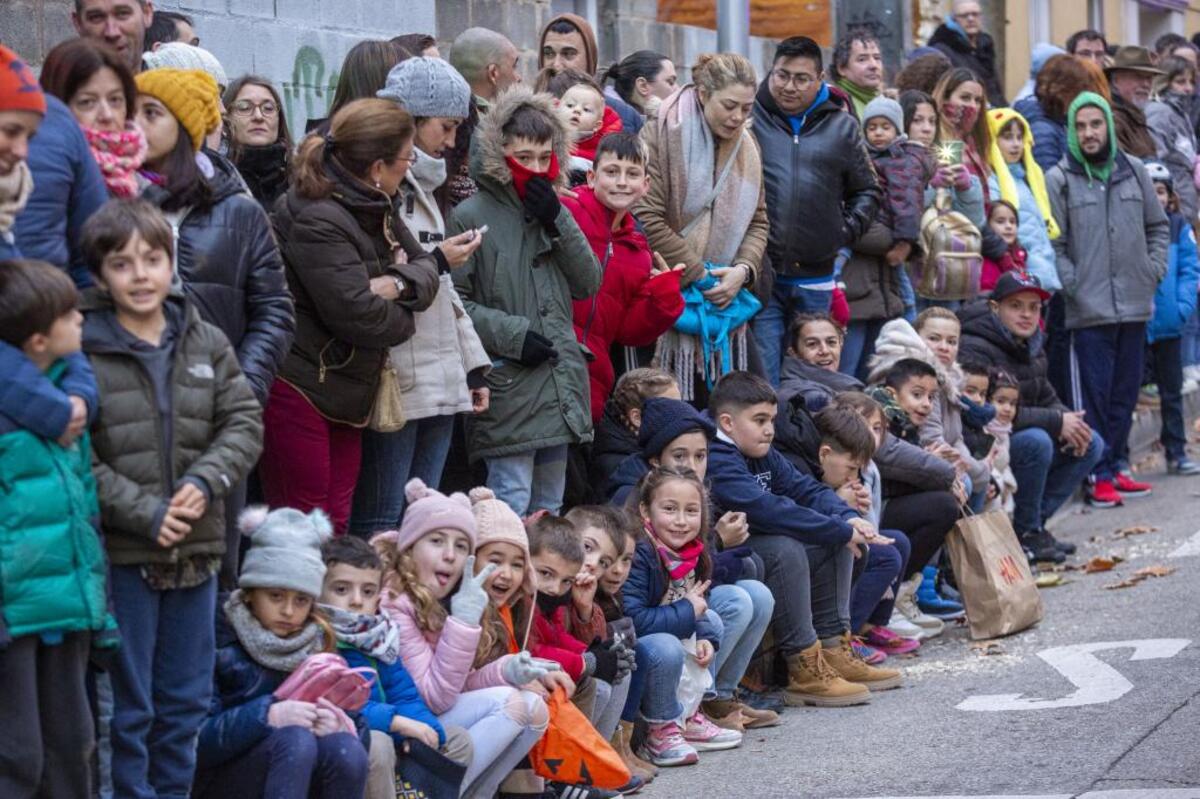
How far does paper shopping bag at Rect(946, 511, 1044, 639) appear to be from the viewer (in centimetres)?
1018

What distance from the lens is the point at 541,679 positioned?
703cm

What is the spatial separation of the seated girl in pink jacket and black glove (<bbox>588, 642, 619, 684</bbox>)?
1.67 feet

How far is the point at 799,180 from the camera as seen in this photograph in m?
10.9

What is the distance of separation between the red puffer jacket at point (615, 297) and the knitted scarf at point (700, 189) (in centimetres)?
61

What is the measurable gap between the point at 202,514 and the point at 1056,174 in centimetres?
919

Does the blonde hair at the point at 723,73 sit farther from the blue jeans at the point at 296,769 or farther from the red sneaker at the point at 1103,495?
the red sneaker at the point at 1103,495

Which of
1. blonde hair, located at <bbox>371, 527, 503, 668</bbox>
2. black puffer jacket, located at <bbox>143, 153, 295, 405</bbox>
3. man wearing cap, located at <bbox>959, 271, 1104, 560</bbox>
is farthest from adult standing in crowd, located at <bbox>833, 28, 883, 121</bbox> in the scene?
black puffer jacket, located at <bbox>143, 153, 295, 405</bbox>

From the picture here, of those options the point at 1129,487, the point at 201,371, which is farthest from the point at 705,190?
the point at 1129,487

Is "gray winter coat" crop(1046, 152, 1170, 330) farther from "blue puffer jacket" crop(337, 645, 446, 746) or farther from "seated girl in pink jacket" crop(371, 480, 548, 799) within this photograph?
"blue puffer jacket" crop(337, 645, 446, 746)

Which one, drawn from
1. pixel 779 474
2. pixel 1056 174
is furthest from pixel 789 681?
pixel 1056 174

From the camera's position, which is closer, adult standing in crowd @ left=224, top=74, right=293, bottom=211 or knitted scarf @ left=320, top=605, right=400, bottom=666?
knitted scarf @ left=320, top=605, right=400, bottom=666

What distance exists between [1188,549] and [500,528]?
5.97 m

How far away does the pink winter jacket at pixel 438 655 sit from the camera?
6.79 metres

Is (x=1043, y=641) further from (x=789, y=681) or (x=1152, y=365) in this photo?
(x=1152, y=365)
